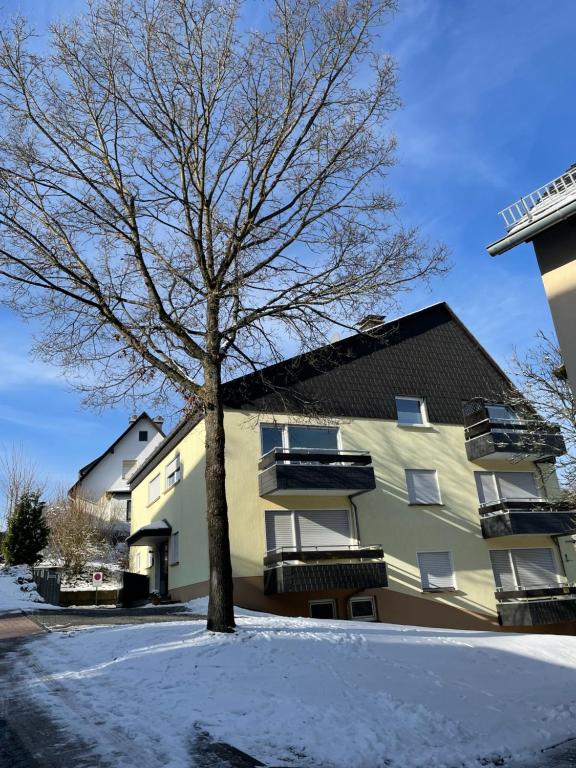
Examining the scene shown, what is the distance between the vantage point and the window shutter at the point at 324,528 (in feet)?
65.6

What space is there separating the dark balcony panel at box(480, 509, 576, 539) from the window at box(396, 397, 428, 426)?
425 centimetres

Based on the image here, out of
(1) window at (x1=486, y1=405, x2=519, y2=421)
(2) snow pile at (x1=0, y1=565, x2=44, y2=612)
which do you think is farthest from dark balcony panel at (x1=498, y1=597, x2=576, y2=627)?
(2) snow pile at (x1=0, y1=565, x2=44, y2=612)

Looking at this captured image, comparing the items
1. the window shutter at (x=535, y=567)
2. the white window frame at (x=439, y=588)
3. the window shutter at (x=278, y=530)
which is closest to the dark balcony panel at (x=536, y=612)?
the window shutter at (x=535, y=567)

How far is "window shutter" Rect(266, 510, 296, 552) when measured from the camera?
19.5 m

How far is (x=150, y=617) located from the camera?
14.8 metres

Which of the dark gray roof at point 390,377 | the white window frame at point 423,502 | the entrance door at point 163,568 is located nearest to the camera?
the dark gray roof at point 390,377

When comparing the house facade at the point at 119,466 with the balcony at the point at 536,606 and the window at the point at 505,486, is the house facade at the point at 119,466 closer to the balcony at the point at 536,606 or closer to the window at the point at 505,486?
the window at the point at 505,486

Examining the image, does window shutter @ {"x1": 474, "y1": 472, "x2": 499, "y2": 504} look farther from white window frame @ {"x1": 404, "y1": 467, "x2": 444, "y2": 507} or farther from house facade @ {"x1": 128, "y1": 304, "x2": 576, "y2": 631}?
white window frame @ {"x1": 404, "y1": 467, "x2": 444, "y2": 507}

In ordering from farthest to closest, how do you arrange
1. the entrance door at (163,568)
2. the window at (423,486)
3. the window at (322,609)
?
the entrance door at (163,568) → the window at (423,486) → the window at (322,609)

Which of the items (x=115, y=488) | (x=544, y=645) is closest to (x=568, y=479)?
(x=544, y=645)

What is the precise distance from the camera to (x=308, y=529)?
20109 mm

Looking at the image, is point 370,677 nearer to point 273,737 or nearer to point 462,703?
point 462,703

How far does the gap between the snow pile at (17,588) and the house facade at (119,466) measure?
43.6 ft

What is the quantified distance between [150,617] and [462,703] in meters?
9.20
